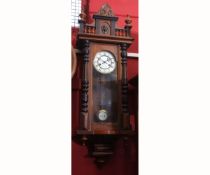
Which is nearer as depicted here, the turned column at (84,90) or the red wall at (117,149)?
the turned column at (84,90)

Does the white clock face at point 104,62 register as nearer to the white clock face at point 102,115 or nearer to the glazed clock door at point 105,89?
the glazed clock door at point 105,89

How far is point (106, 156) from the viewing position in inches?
103

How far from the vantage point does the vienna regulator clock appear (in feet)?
8.22

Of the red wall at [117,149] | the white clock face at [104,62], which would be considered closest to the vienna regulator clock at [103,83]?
the white clock face at [104,62]

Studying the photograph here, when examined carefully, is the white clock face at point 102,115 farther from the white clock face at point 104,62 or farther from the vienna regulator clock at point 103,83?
the white clock face at point 104,62

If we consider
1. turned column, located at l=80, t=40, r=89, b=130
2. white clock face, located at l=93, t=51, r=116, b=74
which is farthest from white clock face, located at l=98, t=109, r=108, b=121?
white clock face, located at l=93, t=51, r=116, b=74

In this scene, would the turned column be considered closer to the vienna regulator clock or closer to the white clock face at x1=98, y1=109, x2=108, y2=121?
the vienna regulator clock

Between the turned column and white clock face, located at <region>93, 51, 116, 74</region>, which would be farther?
white clock face, located at <region>93, 51, 116, 74</region>

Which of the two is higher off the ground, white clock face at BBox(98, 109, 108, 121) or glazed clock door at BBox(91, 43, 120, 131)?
glazed clock door at BBox(91, 43, 120, 131)

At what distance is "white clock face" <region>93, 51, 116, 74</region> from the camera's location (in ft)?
8.46

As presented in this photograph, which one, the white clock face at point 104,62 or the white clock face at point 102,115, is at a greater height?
the white clock face at point 104,62

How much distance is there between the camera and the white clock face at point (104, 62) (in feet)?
8.46

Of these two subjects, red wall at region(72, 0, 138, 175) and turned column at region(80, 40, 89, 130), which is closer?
turned column at region(80, 40, 89, 130)
